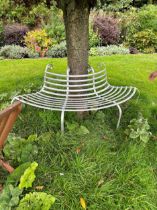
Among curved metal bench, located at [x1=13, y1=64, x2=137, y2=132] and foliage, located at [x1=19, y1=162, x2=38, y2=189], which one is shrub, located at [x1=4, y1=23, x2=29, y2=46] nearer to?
curved metal bench, located at [x1=13, y1=64, x2=137, y2=132]

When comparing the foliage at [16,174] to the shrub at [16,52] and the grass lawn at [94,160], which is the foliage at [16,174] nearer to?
the grass lawn at [94,160]

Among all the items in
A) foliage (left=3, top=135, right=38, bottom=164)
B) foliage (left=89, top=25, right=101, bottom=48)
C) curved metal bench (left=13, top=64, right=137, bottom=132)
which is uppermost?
foliage (left=89, top=25, right=101, bottom=48)

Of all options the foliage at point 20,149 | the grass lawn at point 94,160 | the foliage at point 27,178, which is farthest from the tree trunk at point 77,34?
the foliage at point 27,178

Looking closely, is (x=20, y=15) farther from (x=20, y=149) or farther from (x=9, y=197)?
(x=9, y=197)

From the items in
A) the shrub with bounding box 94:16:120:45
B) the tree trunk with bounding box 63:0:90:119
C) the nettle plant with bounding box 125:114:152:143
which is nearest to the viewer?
the nettle plant with bounding box 125:114:152:143

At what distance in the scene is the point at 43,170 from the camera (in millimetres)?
3020

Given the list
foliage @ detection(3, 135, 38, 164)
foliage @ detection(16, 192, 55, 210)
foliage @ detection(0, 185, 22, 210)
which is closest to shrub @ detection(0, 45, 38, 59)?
foliage @ detection(3, 135, 38, 164)

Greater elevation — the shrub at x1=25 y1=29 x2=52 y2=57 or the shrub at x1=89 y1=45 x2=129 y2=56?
the shrub at x1=25 y1=29 x2=52 y2=57

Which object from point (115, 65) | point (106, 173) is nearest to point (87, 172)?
point (106, 173)

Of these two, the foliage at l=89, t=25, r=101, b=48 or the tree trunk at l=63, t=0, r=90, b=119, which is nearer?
the tree trunk at l=63, t=0, r=90, b=119

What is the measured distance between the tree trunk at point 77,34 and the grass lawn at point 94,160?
59cm

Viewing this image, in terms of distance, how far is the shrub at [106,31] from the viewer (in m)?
8.84

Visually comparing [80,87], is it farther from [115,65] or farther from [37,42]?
[37,42]

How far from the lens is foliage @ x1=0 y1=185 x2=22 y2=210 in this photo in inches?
103
